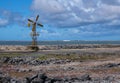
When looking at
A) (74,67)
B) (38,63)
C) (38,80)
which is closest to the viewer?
(38,80)

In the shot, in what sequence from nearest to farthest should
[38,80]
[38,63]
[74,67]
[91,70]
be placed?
[38,80] < [91,70] < [74,67] < [38,63]

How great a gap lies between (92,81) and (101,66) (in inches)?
616

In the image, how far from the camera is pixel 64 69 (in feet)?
151

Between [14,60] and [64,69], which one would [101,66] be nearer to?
[64,69]

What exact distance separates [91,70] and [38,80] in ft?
51.4

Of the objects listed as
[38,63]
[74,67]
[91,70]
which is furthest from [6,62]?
[91,70]

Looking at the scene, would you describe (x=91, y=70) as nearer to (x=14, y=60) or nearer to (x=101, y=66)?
(x=101, y=66)

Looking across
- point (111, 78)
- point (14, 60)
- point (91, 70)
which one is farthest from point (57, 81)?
point (14, 60)

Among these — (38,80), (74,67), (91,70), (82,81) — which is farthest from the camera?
(74,67)

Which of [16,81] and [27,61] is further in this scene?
[27,61]

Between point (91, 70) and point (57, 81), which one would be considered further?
point (91, 70)

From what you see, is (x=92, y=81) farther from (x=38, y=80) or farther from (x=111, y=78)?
(x=38, y=80)

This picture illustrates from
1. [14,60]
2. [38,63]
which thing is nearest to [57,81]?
[38,63]

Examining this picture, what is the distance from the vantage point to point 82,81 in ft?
106
